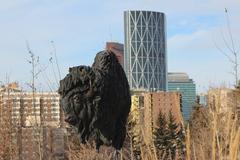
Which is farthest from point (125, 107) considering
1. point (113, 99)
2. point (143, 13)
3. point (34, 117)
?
point (143, 13)

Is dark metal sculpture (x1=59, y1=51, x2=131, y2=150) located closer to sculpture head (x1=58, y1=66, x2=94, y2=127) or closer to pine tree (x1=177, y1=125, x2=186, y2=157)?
sculpture head (x1=58, y1=66, x2=94, y2=127)

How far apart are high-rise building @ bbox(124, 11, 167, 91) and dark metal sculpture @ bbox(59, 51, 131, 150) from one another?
31333mm

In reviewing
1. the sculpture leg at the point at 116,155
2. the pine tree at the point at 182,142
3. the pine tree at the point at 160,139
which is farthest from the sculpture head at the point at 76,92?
the pine tree at the point at 182,142

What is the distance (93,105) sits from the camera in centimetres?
352

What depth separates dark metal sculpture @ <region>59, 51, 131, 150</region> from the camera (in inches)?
138

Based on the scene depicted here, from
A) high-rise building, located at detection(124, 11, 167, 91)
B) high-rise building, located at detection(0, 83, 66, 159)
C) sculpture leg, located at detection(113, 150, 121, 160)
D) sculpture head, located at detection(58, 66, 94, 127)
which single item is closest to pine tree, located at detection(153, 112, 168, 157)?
sculpture leg, located at detection(113, 150, 121, 160)

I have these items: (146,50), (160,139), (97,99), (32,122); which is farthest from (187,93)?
(146,50)

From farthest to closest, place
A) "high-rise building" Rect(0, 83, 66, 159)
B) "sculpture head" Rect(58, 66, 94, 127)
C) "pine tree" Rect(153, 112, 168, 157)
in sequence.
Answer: "high-rise building" Rect(0, 83, 66, 159)
"pine tree" Rect(153, 112, 168, 157)
"sculpture head" Rect(58, 66, 94, 127)

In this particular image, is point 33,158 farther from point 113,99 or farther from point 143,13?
point 143,13

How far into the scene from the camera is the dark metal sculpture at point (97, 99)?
11.5 feet

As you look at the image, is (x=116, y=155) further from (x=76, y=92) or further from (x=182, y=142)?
(x=182, y=142)

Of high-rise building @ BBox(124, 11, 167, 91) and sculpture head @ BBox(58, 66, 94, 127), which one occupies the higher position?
high-rise building @ BBox(124, 11, 167, 91)

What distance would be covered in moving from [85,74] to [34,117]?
582 centimetres

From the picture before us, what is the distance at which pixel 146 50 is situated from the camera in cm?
4588
